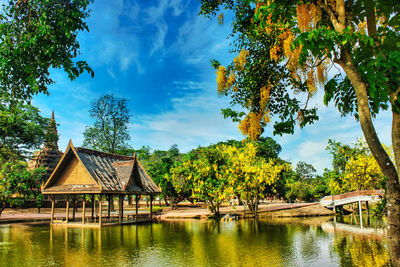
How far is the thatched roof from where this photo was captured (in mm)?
20859

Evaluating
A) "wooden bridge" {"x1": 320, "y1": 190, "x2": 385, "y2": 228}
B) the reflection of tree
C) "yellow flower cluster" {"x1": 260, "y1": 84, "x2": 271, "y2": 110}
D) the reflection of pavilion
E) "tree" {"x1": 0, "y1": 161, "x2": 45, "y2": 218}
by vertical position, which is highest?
"yellow flower cluster" {"x1": 260, "y1": 84, "x2": 271, "y2": 110}

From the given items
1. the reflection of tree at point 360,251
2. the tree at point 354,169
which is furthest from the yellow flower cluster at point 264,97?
the tree at point 354,169

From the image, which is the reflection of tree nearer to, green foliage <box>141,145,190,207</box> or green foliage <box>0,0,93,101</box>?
green foliage <box>0,0,93,101</box>

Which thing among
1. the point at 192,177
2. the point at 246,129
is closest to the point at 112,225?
the point at 192,177

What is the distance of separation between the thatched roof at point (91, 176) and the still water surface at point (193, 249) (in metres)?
3.94

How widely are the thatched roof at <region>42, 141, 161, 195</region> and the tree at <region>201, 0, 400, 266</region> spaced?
16848 millimetres

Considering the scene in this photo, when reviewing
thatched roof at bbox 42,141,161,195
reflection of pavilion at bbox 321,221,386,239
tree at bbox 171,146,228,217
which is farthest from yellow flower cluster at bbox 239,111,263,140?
tree at bbox 171,146,228,217

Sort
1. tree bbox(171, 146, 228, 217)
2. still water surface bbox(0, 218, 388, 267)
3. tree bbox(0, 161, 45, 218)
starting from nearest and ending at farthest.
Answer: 1. still water surface bbox(0, 218, 388, 267)
2. tree bbox(0, 161, 45, 218)
3. tree bbox(171, 146, 228, 217)

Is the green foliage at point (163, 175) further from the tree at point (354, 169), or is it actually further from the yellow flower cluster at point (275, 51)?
the yellow flower cluster at point (275, 51)

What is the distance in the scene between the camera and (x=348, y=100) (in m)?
5.40

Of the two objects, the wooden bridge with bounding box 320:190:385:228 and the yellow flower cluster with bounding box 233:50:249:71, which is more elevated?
the yellow flower cluster with bounding box 233:50:249:71

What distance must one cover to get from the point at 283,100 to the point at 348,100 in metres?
1.60

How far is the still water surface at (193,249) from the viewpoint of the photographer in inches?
415

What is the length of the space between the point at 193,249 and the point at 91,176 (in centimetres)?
1065
